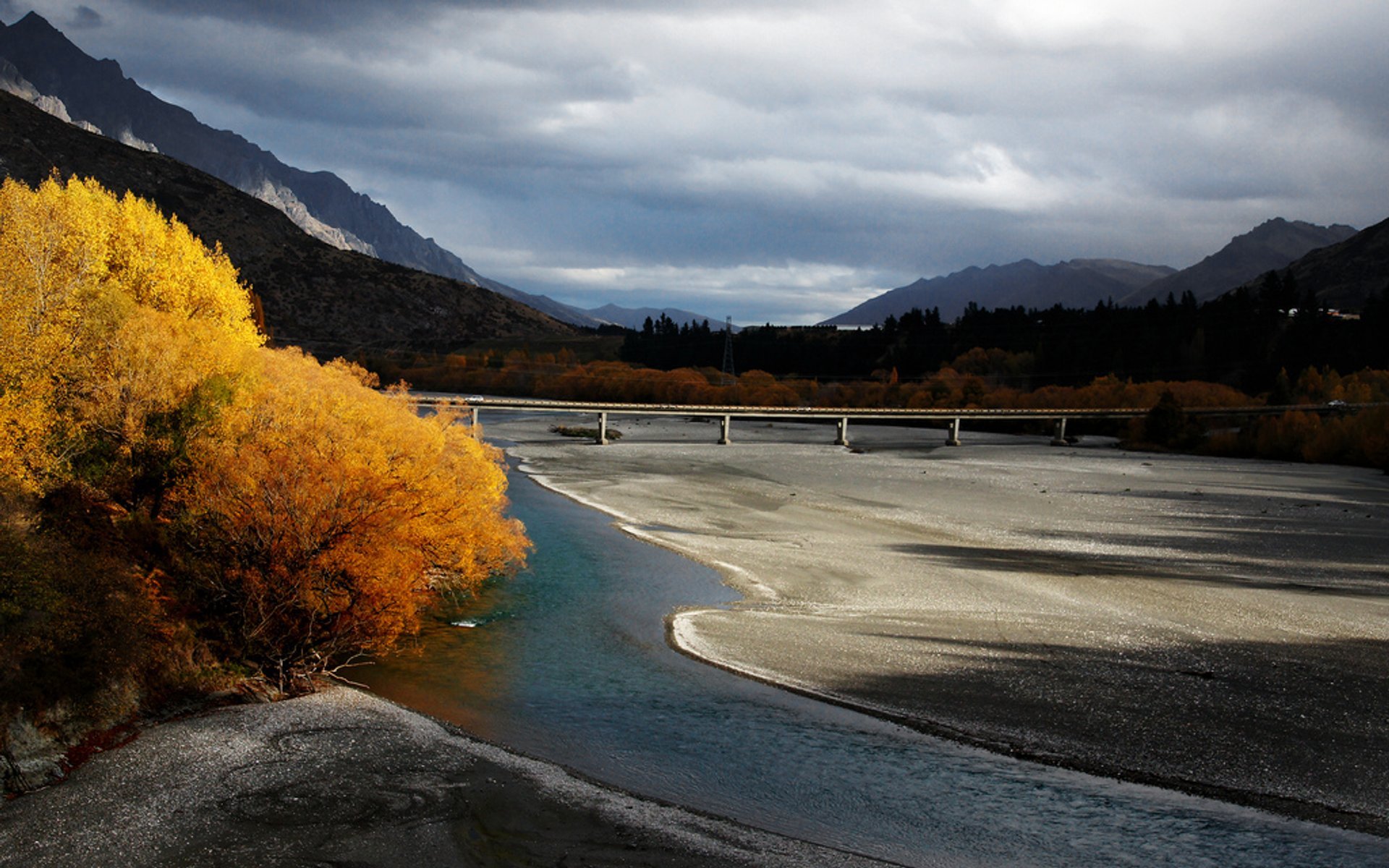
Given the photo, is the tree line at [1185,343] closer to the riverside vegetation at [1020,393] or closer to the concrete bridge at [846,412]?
the riverside vegetation at [1020,393]

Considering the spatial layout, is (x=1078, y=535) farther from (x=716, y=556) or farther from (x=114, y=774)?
(x=114, y=774)

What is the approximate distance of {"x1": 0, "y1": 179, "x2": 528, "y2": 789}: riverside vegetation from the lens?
1809cm

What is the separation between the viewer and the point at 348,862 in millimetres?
12508

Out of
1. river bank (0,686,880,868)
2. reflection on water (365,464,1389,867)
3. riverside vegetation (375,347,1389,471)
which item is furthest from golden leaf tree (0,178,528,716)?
riverside vegetation (375,347,1389,471)

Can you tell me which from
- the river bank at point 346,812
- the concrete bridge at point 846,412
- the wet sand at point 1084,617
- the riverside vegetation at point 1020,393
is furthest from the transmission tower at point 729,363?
the river bank at point 346,812

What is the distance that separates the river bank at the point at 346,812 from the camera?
12734 millimetres

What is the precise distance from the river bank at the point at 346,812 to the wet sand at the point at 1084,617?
6718 millimetres

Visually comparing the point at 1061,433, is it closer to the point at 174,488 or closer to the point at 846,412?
the point at 846,412

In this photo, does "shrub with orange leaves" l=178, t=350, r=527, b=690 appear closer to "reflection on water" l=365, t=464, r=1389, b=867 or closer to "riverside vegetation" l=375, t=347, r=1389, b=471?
"reflection on water" l=365, t=464, r=1389, b=867

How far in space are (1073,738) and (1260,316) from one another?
162743 millimetres

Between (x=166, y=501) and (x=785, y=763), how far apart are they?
18136 millimetres

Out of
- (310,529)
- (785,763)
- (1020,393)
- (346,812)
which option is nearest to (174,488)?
(310,529)

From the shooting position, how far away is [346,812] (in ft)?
46.1

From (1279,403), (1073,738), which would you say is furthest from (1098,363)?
(1073,738)
